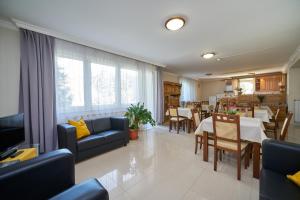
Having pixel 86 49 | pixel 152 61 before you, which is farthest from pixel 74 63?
pixel 152 61

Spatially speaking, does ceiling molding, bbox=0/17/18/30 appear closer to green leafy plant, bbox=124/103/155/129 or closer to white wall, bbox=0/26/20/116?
white wall, bbox=0/26/20/116

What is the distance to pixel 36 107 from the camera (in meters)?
2.49

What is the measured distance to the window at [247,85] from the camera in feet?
26.6

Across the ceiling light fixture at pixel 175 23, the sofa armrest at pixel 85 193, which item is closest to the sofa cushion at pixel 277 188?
the sofa armrest at pixel 85 193

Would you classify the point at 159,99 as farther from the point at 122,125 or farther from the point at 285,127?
the point at 285,127

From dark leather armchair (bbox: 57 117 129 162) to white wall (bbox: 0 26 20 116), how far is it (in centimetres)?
86

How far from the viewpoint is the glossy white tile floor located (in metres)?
1.72

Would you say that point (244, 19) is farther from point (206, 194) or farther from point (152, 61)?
point (152, 61)

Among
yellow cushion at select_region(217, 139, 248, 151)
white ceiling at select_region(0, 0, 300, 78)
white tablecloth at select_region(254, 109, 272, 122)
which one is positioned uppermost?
white ceiling at select_region(0, 0, 300, 78)

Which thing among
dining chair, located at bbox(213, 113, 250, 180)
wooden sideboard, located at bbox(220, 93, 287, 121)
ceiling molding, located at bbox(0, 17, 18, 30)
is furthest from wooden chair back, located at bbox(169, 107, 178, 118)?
ceiling molding, located at bbox(0, 17, 18, 30)

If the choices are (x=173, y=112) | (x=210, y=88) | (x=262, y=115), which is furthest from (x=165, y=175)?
(x=210, y=88)

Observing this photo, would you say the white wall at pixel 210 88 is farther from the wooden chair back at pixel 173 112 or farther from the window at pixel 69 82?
the window at pixel 69 82

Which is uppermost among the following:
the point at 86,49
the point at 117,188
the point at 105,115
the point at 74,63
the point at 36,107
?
the point at 86,49

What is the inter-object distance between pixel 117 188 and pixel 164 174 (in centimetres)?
74
